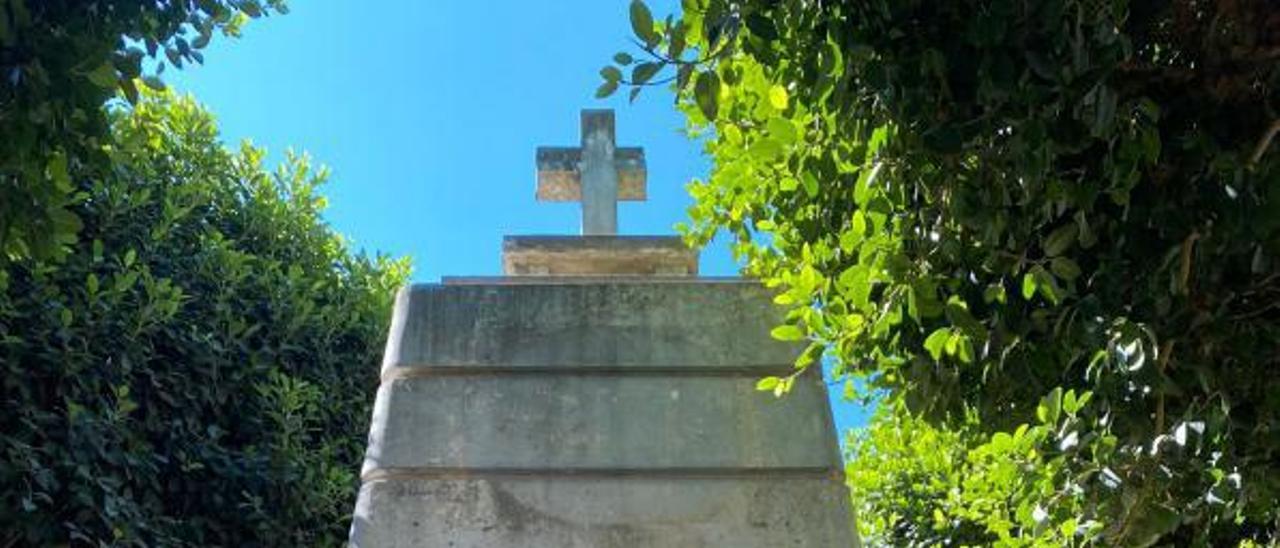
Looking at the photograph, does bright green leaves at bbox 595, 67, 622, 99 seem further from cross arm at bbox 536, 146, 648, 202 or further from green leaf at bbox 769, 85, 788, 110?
cross arm at bbox 536, 146, 648, 202

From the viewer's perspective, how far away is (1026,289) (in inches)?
124

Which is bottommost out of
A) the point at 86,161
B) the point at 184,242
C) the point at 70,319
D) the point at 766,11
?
the point at 86,161

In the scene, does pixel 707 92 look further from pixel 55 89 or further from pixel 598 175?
pixel 598 175

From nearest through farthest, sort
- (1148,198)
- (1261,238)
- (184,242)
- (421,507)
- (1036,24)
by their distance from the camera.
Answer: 1. (1036,24)
2. (1261,238)
3. (1148,198)
4. (421,507)
5. (184,242)

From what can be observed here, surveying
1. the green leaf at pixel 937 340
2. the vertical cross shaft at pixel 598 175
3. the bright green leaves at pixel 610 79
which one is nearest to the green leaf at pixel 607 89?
the bright green leaves at pixel 610 79

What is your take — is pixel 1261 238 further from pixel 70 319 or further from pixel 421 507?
pixel 70 319

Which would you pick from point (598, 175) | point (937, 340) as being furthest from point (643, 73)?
point (598, 175)

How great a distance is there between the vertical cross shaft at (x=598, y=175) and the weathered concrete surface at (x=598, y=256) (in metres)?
0.49

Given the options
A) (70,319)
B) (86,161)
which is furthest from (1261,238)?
(70,319)

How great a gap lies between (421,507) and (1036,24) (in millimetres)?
2080

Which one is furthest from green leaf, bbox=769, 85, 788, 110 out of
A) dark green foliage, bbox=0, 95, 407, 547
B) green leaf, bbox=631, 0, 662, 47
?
dark green foliage, bbox=0, 95, 407, 547

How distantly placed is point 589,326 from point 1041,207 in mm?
1447

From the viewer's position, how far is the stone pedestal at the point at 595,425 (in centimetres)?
362

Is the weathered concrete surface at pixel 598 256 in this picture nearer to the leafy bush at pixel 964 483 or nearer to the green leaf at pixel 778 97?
the leafy bush at pixel 964 483
